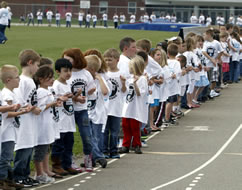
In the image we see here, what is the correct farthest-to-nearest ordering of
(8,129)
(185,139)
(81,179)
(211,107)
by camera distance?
(211,107) → (185,139) → (81,179) → (8,129)

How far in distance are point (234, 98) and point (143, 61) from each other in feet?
33.7

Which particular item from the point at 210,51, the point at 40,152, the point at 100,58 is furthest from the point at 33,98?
the point at 210,51

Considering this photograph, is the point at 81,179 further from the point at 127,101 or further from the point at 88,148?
the point at 127,101

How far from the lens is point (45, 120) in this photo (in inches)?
414

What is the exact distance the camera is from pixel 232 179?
1112 centimetres

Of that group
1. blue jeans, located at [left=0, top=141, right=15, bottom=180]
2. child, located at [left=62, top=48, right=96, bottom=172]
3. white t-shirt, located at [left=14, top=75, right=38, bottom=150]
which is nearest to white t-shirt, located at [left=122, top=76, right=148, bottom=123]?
child, located at [left=62, top=48, right=96, bottom=172]

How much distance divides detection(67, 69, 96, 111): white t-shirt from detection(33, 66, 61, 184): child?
90cm

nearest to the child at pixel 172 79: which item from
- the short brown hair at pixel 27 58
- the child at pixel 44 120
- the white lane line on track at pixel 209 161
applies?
the white lane line on track at pixel 209 161

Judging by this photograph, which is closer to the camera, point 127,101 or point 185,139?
point 127,101

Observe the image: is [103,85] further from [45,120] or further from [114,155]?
[45,120]

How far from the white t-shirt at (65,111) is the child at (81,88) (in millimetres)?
174

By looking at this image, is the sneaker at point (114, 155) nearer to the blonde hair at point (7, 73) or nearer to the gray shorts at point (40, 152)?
the gray shorts at point (40, 152)

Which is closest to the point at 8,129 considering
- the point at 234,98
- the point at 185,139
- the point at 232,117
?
the point at 185,139

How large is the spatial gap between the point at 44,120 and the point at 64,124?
627 millimetres
